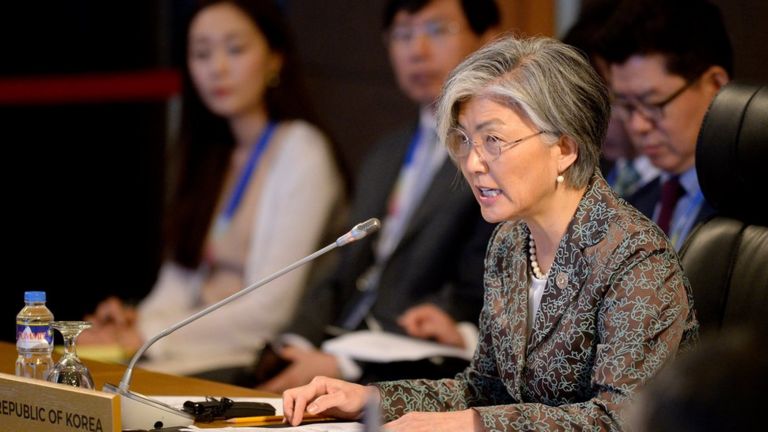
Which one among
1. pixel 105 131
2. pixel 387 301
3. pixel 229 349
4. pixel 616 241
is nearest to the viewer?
pixel 616 241

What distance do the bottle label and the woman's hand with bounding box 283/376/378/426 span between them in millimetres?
420

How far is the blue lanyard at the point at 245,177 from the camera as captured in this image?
399 cm

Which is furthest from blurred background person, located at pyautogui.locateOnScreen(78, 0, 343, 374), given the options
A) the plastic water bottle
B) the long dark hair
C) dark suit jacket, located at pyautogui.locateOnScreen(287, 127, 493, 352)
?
the plastic water bottle

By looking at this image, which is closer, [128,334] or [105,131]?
[128,334]

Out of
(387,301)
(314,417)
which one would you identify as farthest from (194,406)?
(387,301)

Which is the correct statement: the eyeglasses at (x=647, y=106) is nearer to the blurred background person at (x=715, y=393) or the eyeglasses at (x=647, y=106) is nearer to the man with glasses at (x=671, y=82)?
the man with glasses at (x=671, y=82)

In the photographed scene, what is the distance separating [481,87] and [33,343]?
838 mm

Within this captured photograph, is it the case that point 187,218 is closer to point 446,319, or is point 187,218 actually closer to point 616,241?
point 446,319

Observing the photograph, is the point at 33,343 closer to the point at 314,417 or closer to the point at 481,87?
the point at 314,417

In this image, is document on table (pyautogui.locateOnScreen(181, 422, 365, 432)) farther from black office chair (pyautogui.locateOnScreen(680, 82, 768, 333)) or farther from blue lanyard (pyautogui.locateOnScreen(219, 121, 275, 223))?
blue lanyard (pyautogui.locateOnScreen(219, 121, 275, 223))

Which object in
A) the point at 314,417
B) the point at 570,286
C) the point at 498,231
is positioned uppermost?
the point at 498,231

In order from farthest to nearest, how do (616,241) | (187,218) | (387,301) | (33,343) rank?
(187,218) < (387,301) < (33,343) < (616,241)

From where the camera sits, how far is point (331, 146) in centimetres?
401

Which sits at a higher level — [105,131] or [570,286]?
[105,131]
